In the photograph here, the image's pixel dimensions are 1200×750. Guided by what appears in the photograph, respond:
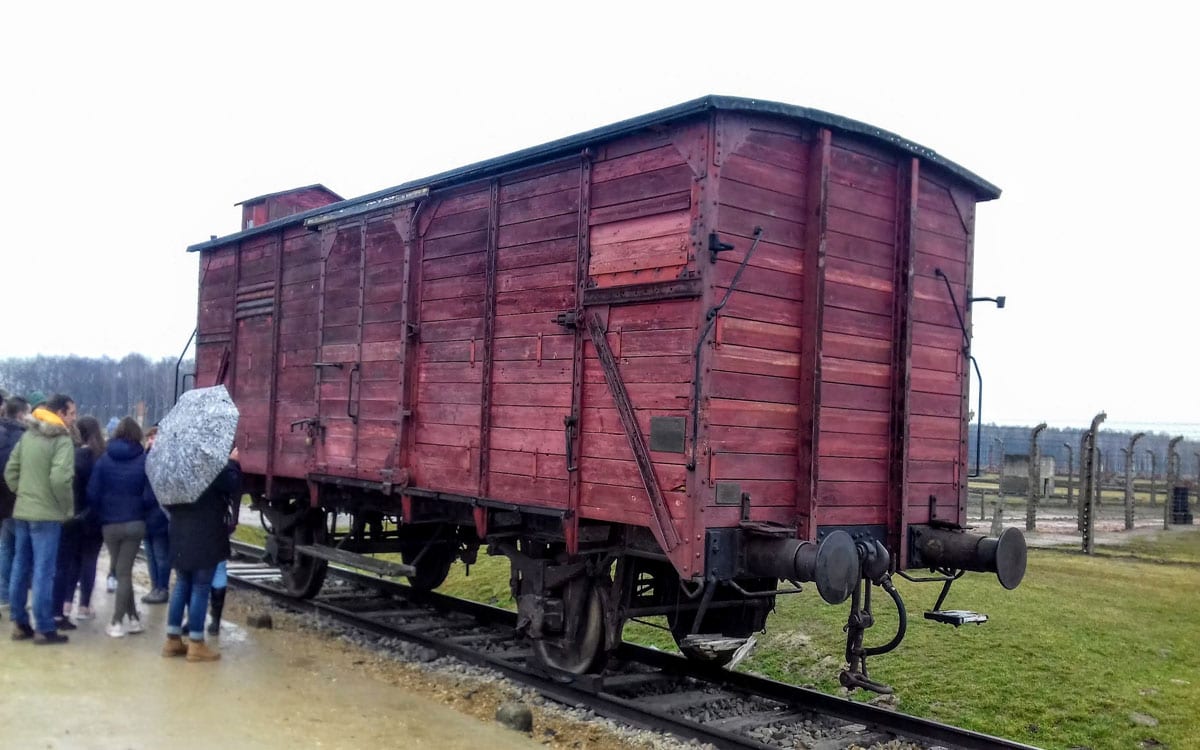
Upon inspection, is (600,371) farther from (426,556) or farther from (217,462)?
(426,556)

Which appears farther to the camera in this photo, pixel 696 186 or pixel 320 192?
pixel 320 192

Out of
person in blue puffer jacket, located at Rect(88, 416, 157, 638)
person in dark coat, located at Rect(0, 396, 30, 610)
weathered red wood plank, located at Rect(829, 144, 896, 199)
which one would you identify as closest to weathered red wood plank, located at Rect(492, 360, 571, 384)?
weathered red wood plank, located at Rect(829, 144, 896, 199)

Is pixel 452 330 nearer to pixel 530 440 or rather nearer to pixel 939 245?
pixel 530 440

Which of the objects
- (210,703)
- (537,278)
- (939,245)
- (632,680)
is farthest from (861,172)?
(210,703)

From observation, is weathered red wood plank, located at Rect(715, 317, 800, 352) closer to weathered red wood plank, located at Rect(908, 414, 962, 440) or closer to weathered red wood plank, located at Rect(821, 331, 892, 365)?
weathered red wood plank, located at Rect(821, 331, 892, 365)

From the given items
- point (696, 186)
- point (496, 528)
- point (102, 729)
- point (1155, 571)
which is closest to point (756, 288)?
point (696, 186)

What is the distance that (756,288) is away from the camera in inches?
236

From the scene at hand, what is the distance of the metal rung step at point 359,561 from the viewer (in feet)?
26.1

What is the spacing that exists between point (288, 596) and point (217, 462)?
3757 millimetres

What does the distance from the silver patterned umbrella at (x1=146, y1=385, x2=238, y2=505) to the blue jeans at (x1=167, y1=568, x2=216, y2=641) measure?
2.03ft

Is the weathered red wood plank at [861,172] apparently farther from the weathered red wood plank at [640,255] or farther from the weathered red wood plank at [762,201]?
the weathered red wood plank at [640,255]

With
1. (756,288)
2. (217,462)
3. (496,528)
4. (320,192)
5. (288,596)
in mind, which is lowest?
(288,596)

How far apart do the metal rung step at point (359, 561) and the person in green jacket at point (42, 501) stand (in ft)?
7.60

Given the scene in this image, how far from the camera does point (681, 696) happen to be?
21.6ft
